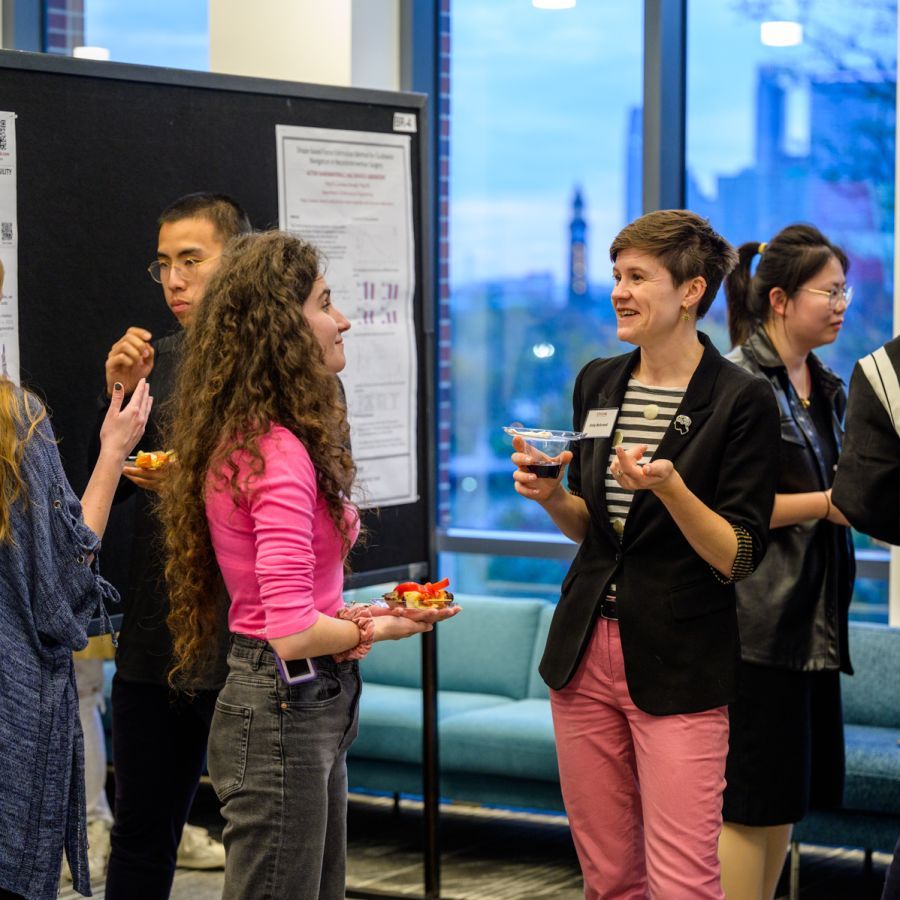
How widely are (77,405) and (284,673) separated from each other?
1171mm

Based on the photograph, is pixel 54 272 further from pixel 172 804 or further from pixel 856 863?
pixel 856 863

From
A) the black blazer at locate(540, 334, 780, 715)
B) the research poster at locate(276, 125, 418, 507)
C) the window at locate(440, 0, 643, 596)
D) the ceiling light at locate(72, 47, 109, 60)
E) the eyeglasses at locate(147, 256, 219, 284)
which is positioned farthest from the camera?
the ceiling light at locate(72, 47, 109, 60)

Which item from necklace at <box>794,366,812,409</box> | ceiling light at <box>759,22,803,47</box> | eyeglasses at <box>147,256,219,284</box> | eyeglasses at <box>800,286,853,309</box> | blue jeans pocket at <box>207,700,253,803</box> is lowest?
blue jeans pocket at <box>207,700,253,803</box>

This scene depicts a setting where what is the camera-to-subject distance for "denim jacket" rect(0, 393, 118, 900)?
7.16 feet

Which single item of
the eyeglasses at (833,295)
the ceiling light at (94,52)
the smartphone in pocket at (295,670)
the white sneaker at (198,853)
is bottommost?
the white sneaker at (198,853)

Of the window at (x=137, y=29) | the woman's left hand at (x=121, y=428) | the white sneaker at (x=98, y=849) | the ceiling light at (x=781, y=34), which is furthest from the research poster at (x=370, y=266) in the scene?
the window at (x=137, y=29)

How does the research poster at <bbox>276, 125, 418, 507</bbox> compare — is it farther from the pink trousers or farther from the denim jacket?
the denim jacket

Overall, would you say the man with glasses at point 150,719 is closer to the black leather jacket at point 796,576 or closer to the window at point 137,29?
the black leather jacket at point 796,576

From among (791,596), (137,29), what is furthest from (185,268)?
(137,29)

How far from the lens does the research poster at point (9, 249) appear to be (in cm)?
296

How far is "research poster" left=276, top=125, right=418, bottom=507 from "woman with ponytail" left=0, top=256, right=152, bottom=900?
4.50 feet

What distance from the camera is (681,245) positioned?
8.77ft

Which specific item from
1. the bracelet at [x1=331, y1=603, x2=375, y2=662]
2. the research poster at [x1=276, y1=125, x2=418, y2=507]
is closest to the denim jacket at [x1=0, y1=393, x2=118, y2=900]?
the bracelet at [x1=331, y1=603, x2=375, y2=662]

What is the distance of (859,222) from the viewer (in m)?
4.94
